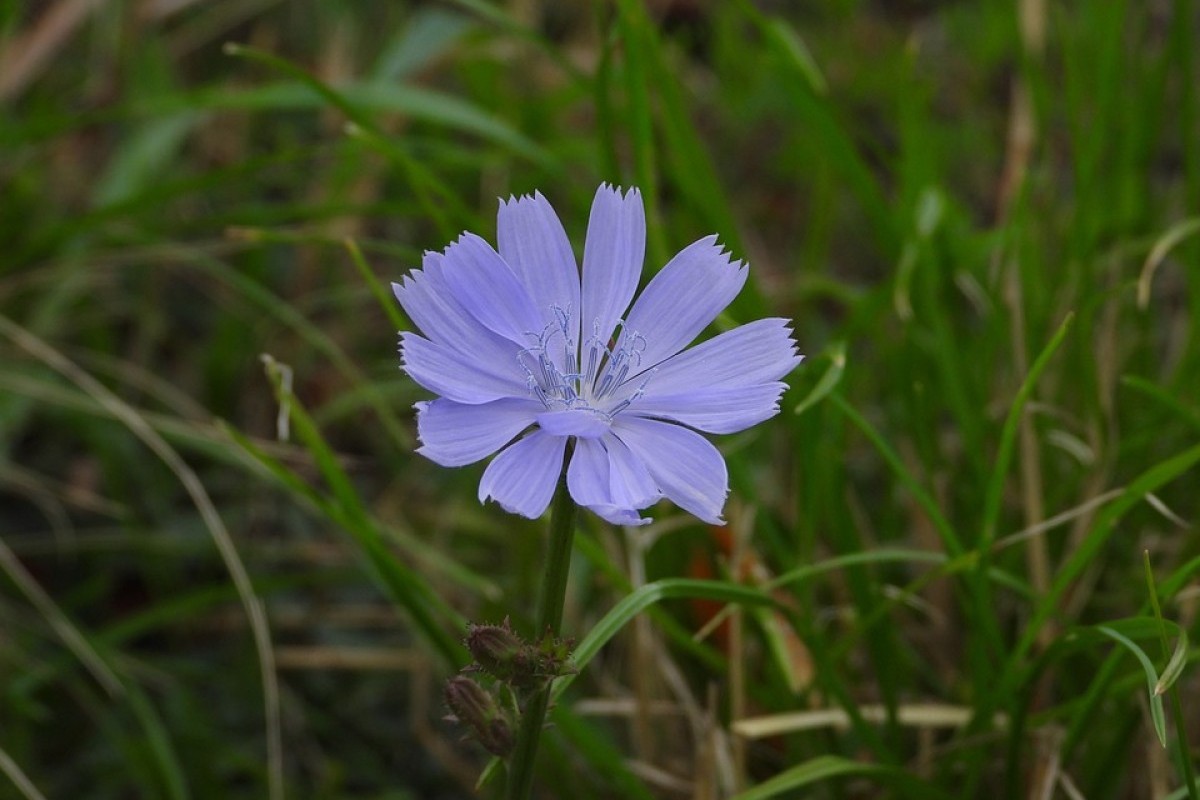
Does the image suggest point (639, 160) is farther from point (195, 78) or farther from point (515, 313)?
point (195, 78)

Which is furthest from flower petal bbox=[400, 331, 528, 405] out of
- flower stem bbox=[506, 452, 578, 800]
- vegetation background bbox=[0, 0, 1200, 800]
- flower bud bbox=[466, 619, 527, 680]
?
vegetation background bbox=[0, 0, 1200, 800]

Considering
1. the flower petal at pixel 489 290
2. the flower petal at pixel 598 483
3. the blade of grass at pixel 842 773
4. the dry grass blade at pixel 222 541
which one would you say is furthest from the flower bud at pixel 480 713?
the dry grass blade at pixel 222 541

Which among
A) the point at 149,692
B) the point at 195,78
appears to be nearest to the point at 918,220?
the point at 149,692

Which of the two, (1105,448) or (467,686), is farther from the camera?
(1105,448)

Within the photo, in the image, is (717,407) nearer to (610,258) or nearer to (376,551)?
(610,258)

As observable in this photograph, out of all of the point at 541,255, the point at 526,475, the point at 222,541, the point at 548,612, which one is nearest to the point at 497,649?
the point at 548,612

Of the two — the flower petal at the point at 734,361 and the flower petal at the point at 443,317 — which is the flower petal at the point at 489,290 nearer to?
the flower petal at the point at 443,317

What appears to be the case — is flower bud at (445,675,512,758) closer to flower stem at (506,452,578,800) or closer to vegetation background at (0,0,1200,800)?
flower stem at (506,452,578,800)
